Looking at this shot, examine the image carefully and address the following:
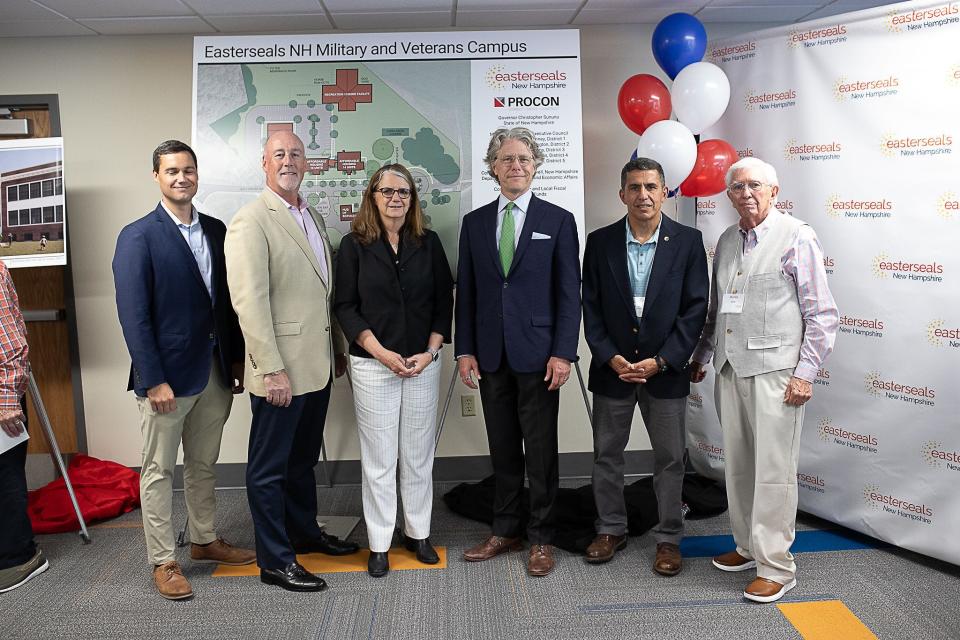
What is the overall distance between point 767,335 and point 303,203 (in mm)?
1894

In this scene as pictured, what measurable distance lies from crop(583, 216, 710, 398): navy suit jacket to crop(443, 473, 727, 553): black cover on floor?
733 mm

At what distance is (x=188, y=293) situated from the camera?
2.66m

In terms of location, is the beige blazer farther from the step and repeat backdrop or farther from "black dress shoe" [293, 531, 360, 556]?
the step and repeat backdrop

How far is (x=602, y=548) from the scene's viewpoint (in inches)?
115

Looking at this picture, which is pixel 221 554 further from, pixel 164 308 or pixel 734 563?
pixel 734 563

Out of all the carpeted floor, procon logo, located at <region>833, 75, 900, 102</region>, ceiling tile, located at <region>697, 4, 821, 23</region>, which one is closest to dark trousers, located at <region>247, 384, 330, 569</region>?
the carpeted floor

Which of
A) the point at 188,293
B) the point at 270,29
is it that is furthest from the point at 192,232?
the point at 270,29

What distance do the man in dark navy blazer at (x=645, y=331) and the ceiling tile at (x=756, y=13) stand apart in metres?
1.47

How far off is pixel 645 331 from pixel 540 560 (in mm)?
1026

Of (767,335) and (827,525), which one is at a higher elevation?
(767,335)

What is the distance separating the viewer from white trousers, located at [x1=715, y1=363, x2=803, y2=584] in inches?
101

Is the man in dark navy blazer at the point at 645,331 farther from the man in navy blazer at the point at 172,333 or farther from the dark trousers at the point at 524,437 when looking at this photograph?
the man in navy blazer at the point at 172,333

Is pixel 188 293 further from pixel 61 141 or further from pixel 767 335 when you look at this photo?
pixel 767 335

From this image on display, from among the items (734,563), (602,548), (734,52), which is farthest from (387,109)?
(734,563)
